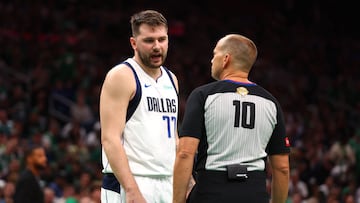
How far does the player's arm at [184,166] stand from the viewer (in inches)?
214

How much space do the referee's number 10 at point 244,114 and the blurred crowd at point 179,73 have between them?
22.0ft

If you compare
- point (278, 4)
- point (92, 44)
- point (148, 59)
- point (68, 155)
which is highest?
point (278, 4)

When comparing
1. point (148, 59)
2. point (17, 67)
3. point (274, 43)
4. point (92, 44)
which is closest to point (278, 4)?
point (274, 43)

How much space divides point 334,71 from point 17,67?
861cm

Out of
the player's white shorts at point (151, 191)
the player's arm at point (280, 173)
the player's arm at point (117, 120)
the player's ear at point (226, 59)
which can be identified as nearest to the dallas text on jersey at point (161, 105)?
the player's arm at point (117, 120)

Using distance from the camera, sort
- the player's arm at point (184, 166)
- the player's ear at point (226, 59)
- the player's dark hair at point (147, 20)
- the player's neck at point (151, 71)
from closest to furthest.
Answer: the player's arm at point (184, 166) → the player's ear at point (226, 59) → the player's dark hair at point (147, 20) → the player's neck at point (151, 71)

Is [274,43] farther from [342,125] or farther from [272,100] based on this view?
[272,100]

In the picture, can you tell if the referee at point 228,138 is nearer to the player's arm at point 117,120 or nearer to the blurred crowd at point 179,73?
the player's arm at point 117,120

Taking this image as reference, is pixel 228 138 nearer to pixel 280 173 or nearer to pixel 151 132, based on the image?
pixel 280 173

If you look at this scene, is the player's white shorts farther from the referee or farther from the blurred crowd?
the blurred crowd

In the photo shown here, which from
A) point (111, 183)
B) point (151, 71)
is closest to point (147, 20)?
point (151, 71)

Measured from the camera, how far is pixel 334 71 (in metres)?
23.1

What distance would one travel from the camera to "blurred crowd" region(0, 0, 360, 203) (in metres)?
15.2

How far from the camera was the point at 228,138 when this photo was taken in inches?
217
